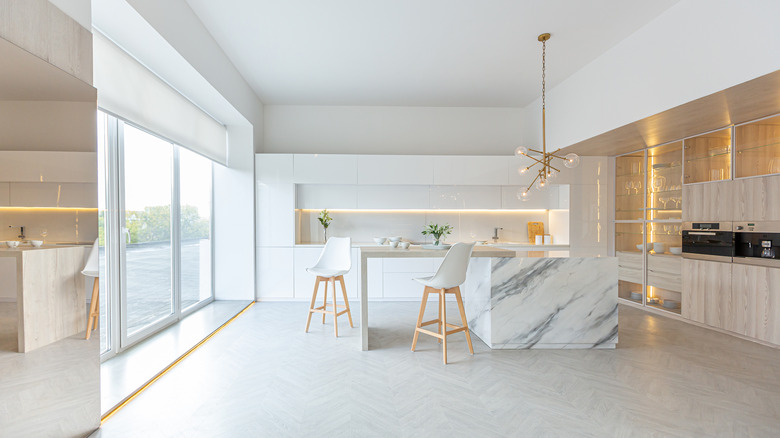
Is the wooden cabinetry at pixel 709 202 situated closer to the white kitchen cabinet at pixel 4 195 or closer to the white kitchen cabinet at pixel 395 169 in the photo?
the white kitchen cabinet at pixel 395 169

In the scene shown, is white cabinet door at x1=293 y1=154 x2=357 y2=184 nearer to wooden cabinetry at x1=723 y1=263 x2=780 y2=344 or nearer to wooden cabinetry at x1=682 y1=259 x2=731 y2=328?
wooden cabinetry at x1=682 y1=259 x2=731 y2=328

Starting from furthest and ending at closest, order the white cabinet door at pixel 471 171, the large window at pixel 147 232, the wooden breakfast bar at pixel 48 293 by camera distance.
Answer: the white cabinet door at pixel 471 171, the large window at pixel 147 232, the wooden breakfast bar at pixel 48 293

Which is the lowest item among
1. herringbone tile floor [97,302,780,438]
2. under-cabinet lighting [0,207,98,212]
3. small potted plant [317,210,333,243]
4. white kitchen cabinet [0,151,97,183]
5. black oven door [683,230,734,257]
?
herringbone tile floor [97,302,780,438]

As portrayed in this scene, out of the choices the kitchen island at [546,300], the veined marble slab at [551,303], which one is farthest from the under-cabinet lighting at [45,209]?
the veined marble slab at [551,303]

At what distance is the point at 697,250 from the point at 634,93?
2049 millimetres

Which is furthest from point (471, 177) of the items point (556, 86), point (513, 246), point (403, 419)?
point (403, 419)

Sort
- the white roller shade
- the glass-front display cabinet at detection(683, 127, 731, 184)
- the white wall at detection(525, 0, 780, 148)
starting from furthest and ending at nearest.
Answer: the glass-front display cabinet at detection(683, 127, 731, 184), the white roller shade, the white wall at detection(525, 0, 780, 148)

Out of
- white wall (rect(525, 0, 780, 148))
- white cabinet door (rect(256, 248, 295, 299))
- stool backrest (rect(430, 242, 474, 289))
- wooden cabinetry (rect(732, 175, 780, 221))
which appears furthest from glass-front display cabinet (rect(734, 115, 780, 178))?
white cabinet door (rect(256, 248, 295, 299))

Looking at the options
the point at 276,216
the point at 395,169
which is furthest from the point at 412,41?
the point at 276,216

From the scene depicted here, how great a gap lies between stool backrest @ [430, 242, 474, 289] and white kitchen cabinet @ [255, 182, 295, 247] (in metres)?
2.92

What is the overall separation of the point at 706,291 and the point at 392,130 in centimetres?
464

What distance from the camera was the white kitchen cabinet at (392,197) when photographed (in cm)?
587

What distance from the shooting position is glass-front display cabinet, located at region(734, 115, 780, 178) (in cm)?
365

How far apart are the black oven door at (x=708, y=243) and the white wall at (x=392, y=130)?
278 centimetres
